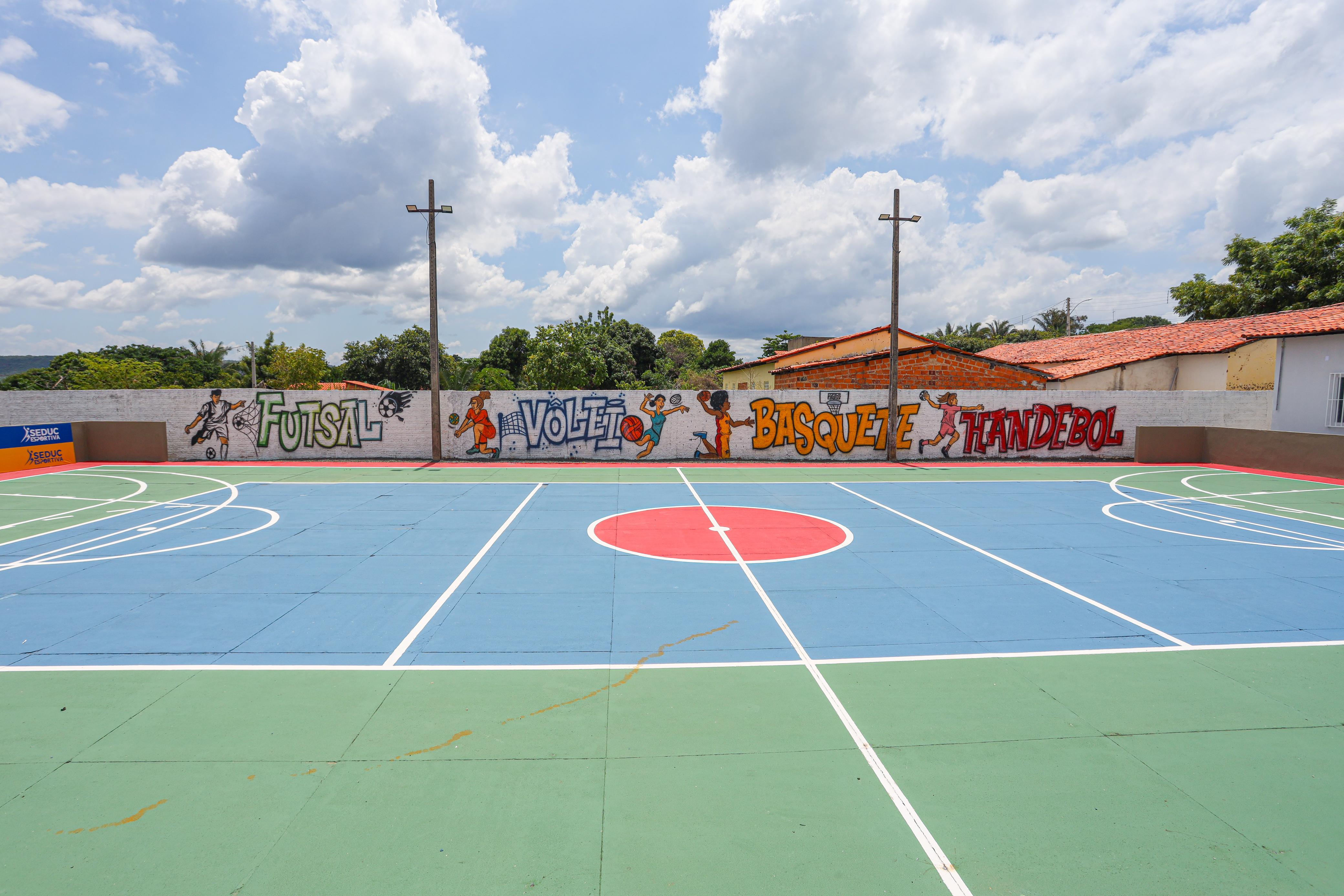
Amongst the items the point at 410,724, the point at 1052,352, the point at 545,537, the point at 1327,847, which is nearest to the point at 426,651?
the point at 410,724

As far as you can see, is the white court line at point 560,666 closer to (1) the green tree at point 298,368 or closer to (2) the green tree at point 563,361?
(2) the green tree at point 563,361

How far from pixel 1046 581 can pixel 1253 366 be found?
28.3 meters

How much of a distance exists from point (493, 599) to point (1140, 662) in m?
6.91

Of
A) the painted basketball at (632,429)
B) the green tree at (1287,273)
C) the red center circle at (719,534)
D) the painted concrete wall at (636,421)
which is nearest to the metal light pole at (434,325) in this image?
the painted concrete wall at (636,421)

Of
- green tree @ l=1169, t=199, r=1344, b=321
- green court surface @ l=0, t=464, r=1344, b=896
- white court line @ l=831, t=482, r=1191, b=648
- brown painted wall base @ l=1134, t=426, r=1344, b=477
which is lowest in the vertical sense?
green court surface @ l=0, t=464, r=1344, b=896

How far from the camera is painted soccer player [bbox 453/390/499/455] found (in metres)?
23.4

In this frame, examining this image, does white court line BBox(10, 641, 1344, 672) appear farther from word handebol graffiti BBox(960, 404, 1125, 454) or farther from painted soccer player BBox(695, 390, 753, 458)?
word handebol graffiti BBox(960, 404, 1125, 454)

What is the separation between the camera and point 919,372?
27703 mm

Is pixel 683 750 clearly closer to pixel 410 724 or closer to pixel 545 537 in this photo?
pixel 410 724

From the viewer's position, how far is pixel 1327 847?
3779 mm

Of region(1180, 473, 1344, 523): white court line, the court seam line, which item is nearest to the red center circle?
the court seam line

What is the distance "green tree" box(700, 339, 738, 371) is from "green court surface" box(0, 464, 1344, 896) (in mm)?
59909

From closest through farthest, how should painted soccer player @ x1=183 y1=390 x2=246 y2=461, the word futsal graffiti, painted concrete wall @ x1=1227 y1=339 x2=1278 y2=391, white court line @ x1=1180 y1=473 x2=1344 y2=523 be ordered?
white court line @ x1=1180 y1=473 x2=1344 y2=523 < painted soccer player @ x1=183 y1=390 x2=246 y2=461 < the word futsal graffiti < painted concrete wall @ x1=1227 y1=339 x2=1278 y2=391

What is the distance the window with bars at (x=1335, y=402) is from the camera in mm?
21922
